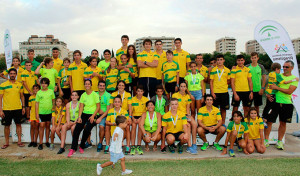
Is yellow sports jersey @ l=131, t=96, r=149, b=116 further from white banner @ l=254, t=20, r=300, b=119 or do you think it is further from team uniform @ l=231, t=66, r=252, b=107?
white banner @ l=254, t=20, r=300, b=119

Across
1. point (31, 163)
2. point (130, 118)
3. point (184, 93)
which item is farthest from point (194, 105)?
point (31, 163)

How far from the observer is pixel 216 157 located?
470 cm

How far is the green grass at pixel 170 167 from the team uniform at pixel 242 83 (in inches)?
65.3

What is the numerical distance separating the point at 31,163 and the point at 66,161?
26.3 inches

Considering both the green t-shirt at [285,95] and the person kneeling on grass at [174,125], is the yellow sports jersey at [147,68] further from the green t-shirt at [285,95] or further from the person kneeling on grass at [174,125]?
Result: the green t-shirt at [285,95]

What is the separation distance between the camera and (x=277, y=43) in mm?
6332

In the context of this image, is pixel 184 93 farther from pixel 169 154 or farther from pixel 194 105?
pixel 169 154

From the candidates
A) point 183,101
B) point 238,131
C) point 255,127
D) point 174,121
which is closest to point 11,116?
point 174,121

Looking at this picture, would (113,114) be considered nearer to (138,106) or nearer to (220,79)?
(138,106)

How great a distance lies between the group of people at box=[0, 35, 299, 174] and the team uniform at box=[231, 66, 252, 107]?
23 mm

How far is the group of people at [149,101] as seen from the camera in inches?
197

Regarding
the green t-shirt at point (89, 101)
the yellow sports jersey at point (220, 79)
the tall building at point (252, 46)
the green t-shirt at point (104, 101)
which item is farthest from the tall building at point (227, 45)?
the green t-shirt at point (89, 101)

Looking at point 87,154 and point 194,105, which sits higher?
point 194,105

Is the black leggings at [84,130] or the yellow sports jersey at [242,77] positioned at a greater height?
the yellow sports jersey at [242,77]
